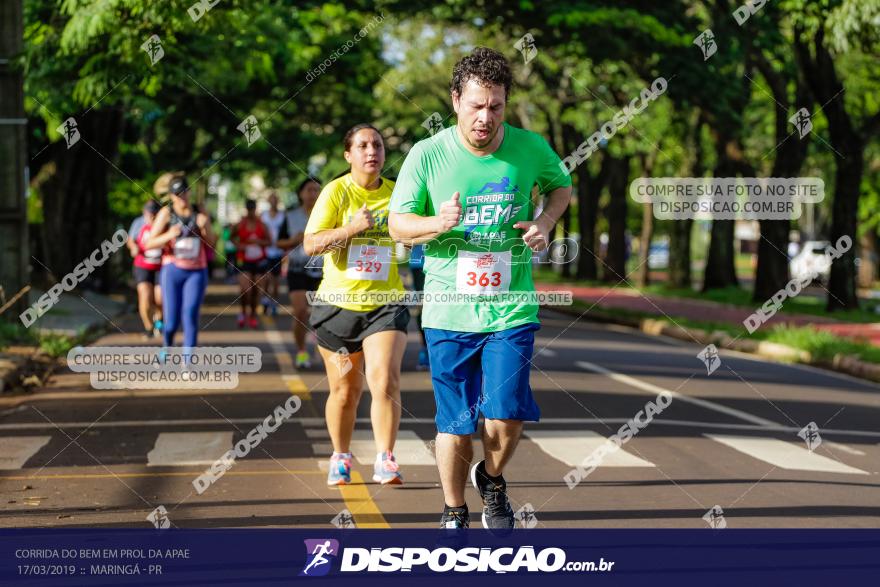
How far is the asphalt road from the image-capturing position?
25.2 feet

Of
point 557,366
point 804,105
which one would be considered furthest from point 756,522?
point 804,105

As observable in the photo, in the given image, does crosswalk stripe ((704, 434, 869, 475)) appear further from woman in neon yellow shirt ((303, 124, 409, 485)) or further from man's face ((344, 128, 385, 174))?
man's face ((344, 128, 385, 174))

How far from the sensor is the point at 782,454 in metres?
10.3

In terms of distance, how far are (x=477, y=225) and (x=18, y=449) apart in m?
5.04

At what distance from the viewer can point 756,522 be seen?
736cm

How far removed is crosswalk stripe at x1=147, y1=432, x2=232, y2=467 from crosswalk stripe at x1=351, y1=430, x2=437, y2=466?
36.2 inches

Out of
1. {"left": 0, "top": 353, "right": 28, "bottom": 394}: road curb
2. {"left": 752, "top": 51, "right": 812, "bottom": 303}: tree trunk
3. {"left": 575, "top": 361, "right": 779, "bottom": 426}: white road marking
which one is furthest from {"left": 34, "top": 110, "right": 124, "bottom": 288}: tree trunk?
{"left": 575, "top": 361, "right": 779, "bottom": 426}: white road marking

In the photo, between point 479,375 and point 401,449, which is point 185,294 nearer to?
point 401,449

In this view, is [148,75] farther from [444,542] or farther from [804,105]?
[804,105]

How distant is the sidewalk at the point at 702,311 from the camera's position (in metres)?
25.9

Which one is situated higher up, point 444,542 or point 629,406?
point 629,406

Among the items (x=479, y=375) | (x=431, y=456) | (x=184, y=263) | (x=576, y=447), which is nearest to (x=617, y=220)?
(x=184, y=263)

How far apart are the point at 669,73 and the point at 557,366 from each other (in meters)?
9.84

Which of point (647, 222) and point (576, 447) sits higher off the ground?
point (647, 222)
